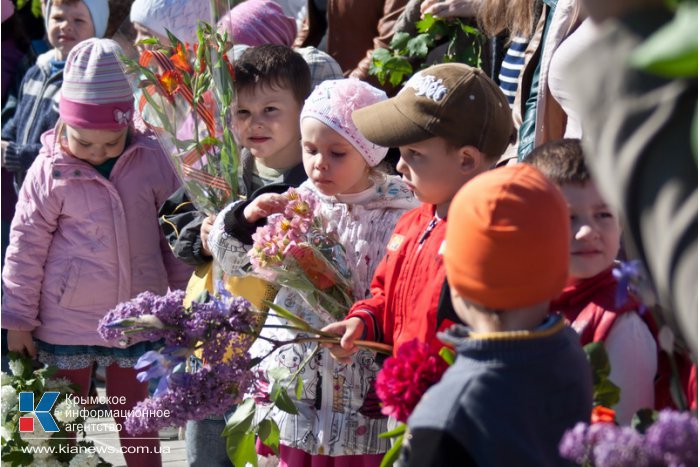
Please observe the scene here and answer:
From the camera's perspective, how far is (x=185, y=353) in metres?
2.67

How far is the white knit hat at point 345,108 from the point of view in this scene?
346 cm

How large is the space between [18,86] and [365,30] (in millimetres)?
2562

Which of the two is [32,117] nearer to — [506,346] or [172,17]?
[172,17]

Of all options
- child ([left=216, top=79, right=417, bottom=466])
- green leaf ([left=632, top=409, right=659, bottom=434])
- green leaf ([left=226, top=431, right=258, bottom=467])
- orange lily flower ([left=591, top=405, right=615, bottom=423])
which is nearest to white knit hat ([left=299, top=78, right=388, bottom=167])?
child ([left=216, top=79, right=417, bottom=466])

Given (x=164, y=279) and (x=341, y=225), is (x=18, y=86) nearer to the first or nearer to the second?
(x=164, y=279)

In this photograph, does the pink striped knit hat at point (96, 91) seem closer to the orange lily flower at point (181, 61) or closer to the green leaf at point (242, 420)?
the orange lily flower at point (181, 61)

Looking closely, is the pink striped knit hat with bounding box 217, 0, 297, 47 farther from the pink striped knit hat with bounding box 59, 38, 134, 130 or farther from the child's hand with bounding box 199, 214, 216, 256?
the child's hand with bounding box 199, 214, 216, 256

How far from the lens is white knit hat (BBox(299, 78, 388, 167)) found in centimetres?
346

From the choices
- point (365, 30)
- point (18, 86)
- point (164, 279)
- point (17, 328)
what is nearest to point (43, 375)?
point (17, 328)

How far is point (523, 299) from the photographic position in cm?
203

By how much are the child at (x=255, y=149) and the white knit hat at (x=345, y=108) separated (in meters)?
0.38

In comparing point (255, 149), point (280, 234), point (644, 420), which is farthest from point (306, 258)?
point (644, 420)

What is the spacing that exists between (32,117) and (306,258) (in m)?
3.23

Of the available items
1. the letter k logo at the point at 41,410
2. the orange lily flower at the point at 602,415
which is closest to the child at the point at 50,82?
the letter k logo at the point at 41,410
